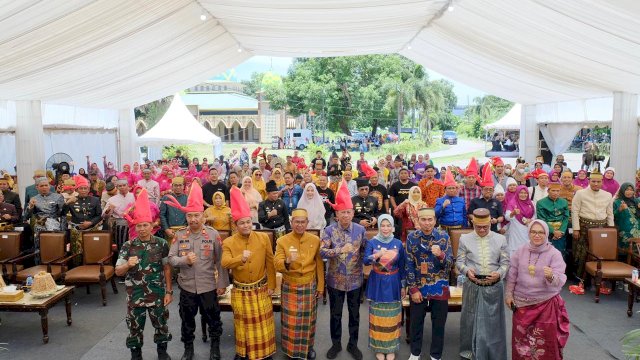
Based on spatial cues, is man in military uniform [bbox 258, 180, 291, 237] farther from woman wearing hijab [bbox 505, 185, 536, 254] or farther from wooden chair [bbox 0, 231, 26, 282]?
wooden chair [bbox 0, 231, 26, 282]

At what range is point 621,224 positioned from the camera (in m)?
6.75

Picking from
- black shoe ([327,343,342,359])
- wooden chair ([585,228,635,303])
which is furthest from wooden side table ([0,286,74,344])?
wooden chair ([585,228,635,303])

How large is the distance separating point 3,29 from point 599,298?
25.4 feet

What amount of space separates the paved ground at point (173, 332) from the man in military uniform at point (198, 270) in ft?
1.48

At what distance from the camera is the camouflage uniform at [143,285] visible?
4402 millimetres

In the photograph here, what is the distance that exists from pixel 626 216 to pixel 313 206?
4248 millimetres

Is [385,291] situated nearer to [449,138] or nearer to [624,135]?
[624,135]

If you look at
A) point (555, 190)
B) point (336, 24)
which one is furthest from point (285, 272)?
point (336, 24)

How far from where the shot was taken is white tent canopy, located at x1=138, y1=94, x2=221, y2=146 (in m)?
15.9

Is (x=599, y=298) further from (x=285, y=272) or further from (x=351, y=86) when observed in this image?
(x=351, y=86)

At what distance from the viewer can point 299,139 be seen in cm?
3606

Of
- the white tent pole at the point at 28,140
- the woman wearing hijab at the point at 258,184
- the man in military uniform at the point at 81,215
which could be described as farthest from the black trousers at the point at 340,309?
the white tent pole at the point at 28,140

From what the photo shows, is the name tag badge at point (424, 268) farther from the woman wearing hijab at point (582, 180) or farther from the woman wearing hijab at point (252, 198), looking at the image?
the woman wearing hijab at point (582, 180)

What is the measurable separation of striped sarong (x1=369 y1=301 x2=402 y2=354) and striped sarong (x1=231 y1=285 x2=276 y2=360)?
956mm
